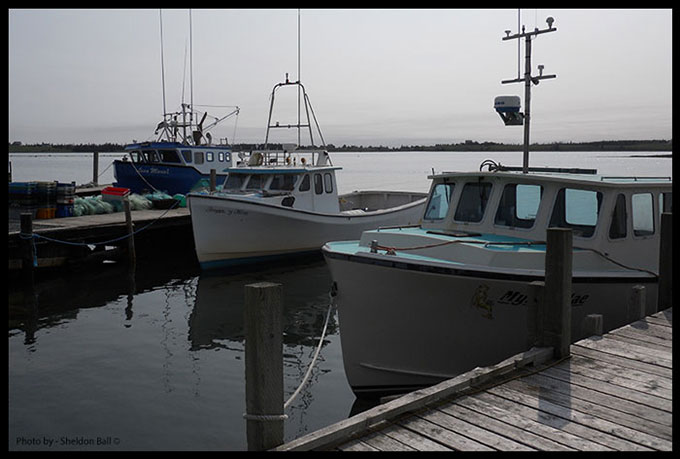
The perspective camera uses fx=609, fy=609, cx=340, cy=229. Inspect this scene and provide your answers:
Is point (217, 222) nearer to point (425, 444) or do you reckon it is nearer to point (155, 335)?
point (155, 335)

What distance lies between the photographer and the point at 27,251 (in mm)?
13602

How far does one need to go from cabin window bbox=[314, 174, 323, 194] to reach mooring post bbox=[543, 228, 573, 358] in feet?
41.4

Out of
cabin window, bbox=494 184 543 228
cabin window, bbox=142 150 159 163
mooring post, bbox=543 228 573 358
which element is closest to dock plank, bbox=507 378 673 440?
mooring post, bbox=543 228 573 358

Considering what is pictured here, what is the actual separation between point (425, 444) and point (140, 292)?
1163 cm

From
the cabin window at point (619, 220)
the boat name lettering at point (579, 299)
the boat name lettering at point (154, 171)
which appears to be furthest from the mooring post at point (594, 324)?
the boat name lettering at point (154, 171)

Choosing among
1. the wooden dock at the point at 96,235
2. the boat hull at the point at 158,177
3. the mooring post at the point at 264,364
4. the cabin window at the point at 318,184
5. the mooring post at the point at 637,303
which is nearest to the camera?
the mooring post at the point at 264,364

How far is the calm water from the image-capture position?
710cm

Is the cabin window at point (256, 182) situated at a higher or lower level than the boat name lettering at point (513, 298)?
higher

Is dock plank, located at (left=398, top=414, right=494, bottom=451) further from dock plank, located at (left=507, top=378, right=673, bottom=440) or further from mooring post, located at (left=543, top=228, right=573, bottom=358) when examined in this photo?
mooring post, located at (left=543, top=228, right=573, bottom=358)

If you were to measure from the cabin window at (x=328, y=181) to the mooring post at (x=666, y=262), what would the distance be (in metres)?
11.6

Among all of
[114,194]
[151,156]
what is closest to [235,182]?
[114,194]

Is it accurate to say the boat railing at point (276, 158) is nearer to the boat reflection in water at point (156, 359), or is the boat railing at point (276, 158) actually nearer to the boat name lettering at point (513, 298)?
the boat reflection in water at point (156, 359)

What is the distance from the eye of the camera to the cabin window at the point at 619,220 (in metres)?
7.66
